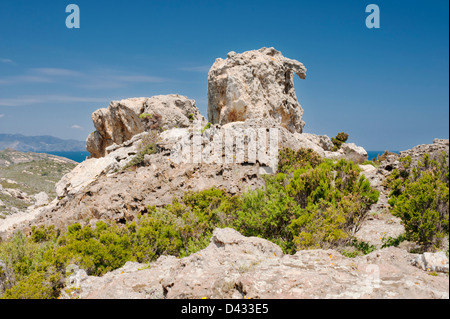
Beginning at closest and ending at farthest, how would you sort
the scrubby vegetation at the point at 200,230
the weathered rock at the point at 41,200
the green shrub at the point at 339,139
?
the scrubby vegetation at the point at 200,230, the weathered rock at the point at 41,200, the green shrub at the point at 339,139

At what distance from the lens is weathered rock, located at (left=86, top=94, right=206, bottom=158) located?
24922mm

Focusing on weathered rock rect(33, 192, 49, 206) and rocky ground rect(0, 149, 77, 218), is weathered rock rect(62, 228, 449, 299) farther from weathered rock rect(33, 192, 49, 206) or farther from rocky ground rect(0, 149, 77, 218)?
weathered rock rect(33, 192, 49, 206)

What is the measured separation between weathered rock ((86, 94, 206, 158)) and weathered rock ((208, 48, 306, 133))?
2.71 meters

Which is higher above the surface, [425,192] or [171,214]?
[425,192]

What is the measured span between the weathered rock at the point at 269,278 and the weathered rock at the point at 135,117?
706 inches

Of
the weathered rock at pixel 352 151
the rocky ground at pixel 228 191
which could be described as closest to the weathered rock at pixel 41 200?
the rocky ground at pixel 228 191

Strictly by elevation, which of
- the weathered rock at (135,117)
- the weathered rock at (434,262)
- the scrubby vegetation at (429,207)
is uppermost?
the weathered rock at (135,117)

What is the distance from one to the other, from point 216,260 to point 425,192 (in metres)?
4.72

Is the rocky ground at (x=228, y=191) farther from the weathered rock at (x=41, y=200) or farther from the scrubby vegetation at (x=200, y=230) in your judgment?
the weathered rock at (x=41, y=200)

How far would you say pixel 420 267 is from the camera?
202 inches

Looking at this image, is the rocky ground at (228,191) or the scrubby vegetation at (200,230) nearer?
the rocky ground at (228,191)

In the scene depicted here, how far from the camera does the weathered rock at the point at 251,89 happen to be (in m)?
25.3
